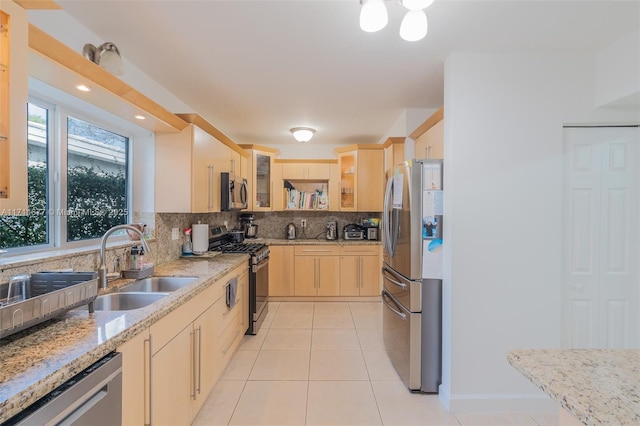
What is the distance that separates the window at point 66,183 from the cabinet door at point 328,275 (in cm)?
261

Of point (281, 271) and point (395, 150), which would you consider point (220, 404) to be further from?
point (395, 150)

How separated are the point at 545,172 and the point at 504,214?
1.29ft

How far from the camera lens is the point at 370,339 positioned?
3.07m

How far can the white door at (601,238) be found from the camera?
199 cm

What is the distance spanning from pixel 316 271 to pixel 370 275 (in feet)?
2.61

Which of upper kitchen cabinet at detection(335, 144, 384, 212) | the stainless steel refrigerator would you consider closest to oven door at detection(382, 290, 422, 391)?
the stainless steel refrigerator

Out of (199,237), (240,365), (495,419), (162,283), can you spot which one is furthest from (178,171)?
(495,419)

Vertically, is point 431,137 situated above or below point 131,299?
above

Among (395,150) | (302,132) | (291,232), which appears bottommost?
(291,232)

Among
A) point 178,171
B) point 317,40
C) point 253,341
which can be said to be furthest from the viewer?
point 253,341

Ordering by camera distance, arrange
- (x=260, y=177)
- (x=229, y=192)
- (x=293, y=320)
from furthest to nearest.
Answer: (x=260, y=177) < (x=293, y=320) < (x=229, y=192)

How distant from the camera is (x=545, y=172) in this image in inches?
78.0

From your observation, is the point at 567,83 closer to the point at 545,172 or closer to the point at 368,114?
the point at 545,172

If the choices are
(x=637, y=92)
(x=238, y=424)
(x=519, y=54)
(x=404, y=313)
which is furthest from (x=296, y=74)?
(x=238, y=424)
